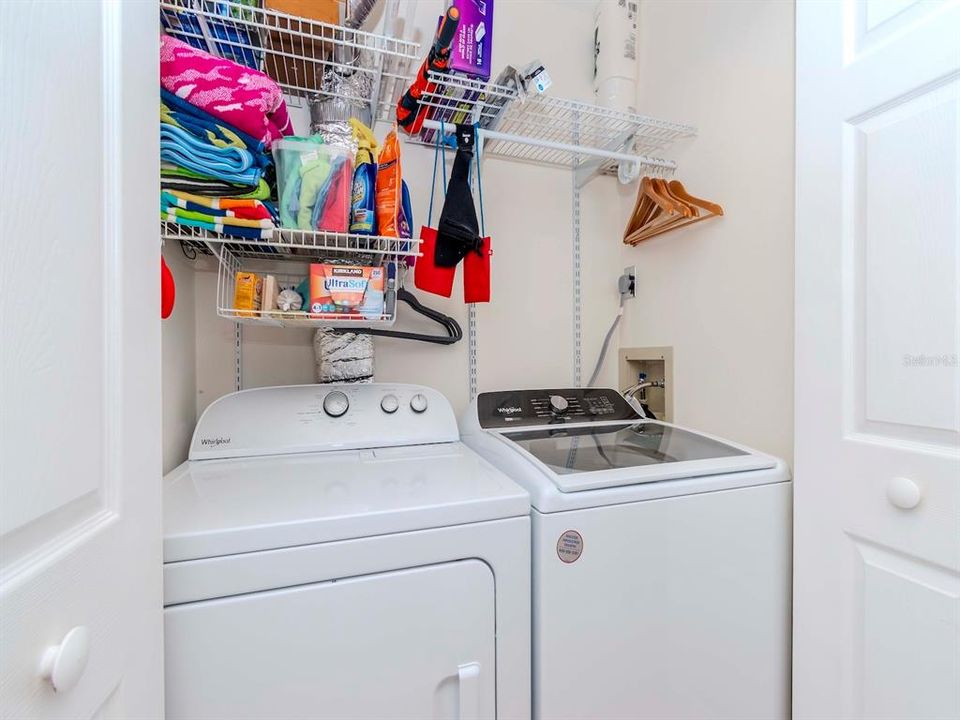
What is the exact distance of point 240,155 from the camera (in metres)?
1.02

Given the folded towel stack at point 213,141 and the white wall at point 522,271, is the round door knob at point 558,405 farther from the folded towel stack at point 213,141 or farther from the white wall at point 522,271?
the folded towel stack at point 213,141

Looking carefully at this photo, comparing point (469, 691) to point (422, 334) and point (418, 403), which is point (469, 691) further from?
point (422, 334)

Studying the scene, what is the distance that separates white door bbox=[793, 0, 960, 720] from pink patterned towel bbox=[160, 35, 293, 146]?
129cm

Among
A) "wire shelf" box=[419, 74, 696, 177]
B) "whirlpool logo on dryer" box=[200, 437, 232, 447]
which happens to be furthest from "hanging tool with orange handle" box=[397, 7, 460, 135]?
"whirlpool logo on dryer" box=[200, 437, 232, 447]

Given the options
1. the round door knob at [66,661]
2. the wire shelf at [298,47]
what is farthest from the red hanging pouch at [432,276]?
the round door knob at [66,661]

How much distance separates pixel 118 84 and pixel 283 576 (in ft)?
2.52

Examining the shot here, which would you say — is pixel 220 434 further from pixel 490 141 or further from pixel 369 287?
pixel 490 141

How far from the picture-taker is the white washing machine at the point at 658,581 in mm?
955

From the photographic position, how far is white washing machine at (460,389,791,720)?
3.13ft

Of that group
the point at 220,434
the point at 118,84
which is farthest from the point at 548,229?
the point at 118,84

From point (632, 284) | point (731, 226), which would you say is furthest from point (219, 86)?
point (632, 284)

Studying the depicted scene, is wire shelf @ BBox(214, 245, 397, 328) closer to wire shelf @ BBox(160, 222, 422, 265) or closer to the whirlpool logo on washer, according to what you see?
wire shelf @ BBox(160, 222, 422, 265)

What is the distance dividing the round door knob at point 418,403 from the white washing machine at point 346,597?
0.43m

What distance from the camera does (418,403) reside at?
151 centimetres
